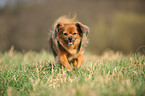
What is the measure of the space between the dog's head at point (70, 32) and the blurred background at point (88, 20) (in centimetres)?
993

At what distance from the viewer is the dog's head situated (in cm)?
366

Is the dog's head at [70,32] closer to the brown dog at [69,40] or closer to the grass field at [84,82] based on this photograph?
the brown dog at [69,40]

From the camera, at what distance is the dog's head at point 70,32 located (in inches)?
144

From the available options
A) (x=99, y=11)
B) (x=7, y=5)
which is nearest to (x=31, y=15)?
A: (x=7, y=5)

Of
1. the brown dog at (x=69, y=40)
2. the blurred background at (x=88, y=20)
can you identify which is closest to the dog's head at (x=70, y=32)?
the brown dog at (x=69, y=40)

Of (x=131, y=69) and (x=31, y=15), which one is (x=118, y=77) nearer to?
(x=131, y=69)

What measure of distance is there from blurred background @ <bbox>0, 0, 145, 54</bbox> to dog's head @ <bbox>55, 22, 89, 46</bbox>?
993 centimetres

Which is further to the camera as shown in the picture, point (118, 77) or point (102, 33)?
point (102, 33)

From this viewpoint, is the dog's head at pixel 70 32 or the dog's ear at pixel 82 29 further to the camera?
the dog's ear at pixel 82 29

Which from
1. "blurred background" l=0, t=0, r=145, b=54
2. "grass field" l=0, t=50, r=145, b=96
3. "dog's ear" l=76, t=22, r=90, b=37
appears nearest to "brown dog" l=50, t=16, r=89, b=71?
"dog's ear" l=76, t=22, r=90, b=37

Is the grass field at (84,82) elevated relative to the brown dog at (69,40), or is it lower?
lower

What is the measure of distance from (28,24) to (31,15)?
1097 mm

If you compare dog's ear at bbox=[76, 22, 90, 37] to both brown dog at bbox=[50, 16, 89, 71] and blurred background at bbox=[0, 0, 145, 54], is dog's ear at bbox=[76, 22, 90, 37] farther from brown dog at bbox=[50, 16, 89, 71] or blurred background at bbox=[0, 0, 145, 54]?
blurred background at bbox=[0, 0, 145, 54]

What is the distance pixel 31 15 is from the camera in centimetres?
1692
